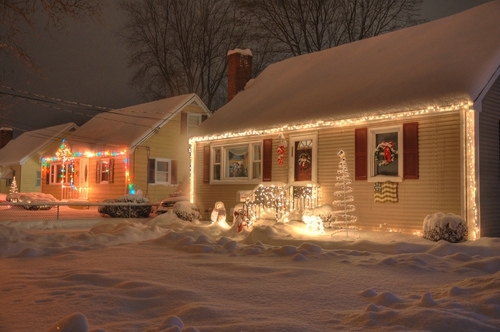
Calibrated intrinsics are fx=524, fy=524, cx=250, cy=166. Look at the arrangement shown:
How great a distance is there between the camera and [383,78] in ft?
50.6

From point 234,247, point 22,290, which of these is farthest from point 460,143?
point 22,290

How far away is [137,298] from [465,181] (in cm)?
935

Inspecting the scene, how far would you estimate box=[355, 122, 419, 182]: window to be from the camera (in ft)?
45.5

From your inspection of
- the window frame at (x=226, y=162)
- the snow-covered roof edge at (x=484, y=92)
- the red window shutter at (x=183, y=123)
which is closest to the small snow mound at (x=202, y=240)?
the snow-covered roof edge at (x=484, y=92)

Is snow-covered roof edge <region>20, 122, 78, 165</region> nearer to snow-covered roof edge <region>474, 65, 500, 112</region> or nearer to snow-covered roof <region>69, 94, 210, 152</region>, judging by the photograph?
snow-covered roof <region>69, 94, 210, 152</region>

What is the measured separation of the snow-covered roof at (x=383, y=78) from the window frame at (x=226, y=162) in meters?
0.74

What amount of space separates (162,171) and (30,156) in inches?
651

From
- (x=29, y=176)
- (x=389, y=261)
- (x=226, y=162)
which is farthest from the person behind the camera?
(x=29, y=176)

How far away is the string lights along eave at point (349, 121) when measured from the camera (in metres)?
12.8

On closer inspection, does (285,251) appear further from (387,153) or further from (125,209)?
(125,209)

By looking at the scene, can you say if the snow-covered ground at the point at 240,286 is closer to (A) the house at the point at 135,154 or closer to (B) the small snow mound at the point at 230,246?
(B) the small snow mound at the point at 230,246

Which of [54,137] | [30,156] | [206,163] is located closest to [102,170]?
[206,163]

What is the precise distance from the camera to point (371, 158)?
14.9 meters

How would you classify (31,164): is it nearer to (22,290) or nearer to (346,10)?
(346,10)
